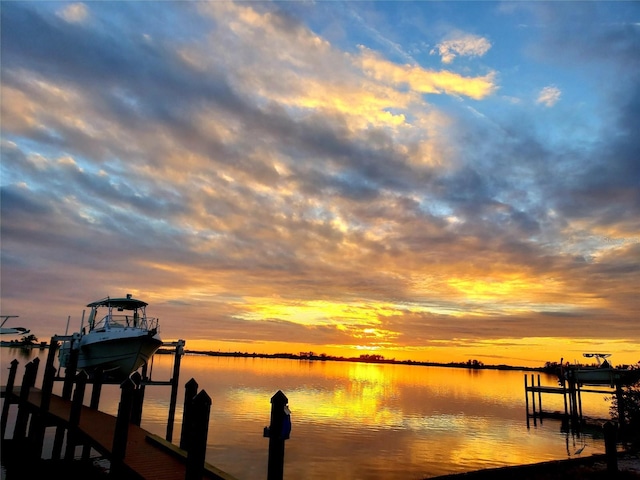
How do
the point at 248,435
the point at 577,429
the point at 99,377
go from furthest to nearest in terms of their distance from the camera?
the point at 577,429 → the point at 248,435 → the point at 99,377

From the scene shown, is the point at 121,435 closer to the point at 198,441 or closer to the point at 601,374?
the point at 198,441

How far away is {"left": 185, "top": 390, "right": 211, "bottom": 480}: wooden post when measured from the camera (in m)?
10.7

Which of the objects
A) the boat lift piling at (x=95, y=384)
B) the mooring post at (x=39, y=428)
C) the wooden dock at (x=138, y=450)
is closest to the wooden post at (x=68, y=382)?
the boat lift piling at (x=95, y=384)

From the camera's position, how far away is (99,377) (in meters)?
21.5

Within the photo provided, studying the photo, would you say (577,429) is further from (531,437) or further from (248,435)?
(248,435)

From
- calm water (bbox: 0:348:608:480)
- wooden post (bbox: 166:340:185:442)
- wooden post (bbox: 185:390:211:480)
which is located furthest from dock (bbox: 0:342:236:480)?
calm water (bbox: 0:348:608:480)

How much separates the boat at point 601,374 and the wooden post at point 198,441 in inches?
1540

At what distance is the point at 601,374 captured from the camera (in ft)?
135

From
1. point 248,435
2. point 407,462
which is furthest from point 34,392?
point 407,462

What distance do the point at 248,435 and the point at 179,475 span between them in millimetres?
23806

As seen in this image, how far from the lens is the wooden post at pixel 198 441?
10.7 m

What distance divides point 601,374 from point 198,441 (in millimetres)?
43272

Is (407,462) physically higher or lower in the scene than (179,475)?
lower

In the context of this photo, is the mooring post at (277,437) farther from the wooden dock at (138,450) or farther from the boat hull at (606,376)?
the boat hull at (606,376)
